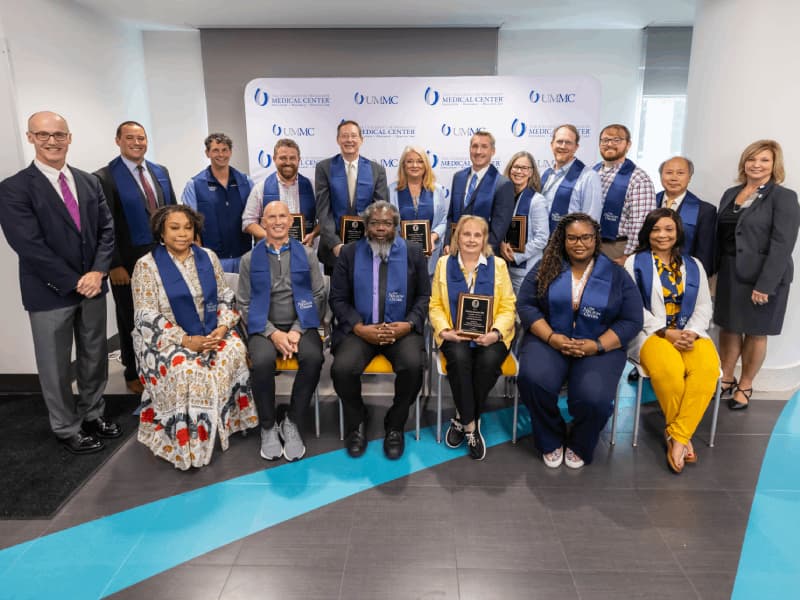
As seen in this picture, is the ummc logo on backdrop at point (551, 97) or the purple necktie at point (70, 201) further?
the ummc logo on backdrop at point (551, 97)

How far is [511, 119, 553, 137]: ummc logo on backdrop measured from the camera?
19.2 feet

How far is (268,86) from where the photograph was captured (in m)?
5.84

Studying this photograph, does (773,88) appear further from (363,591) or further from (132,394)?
(132,394)

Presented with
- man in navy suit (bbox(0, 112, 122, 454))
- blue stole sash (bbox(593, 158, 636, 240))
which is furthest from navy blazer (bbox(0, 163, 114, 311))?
blue stole sash (bbox(593, 158, 636, 240))

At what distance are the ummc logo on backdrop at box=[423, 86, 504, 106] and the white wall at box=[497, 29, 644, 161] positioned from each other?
49 cm

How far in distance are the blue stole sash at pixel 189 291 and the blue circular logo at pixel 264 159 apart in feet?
9.82

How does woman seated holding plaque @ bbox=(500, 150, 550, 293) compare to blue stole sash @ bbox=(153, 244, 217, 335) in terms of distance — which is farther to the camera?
woman seated holding plaque @ bbox=(500, 150, 550, 293)

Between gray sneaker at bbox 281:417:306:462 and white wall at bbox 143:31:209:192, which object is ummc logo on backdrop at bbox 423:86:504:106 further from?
gray sneaker at bbox 281:417:306:462

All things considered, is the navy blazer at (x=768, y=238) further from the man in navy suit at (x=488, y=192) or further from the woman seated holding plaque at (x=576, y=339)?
the man in navy suit at (x=488, y=192)

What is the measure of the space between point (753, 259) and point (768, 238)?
0.16 m

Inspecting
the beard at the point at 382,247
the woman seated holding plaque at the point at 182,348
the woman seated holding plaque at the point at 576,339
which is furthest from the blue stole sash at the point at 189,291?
the woman seated holding plaque at the point at 576,339

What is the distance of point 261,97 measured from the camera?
5852 millimetres

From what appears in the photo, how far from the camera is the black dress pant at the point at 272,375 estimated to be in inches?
125

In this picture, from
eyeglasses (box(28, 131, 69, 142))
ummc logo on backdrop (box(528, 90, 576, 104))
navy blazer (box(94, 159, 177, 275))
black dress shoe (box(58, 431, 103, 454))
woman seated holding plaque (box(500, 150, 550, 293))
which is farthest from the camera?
ummc logo on backdrop (box(528, 90, 576, 104))
